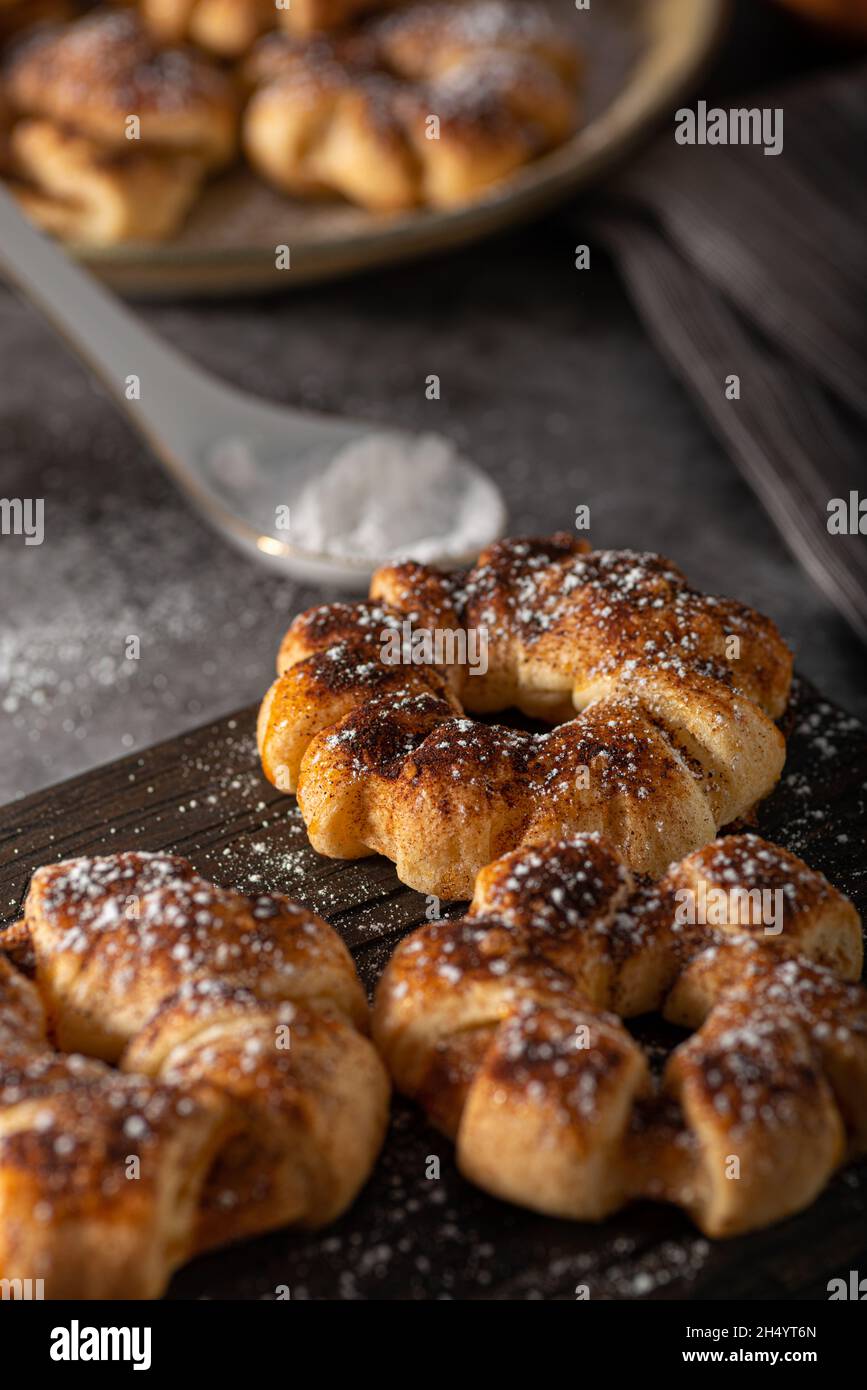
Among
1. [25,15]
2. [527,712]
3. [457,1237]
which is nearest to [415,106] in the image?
[25,15]

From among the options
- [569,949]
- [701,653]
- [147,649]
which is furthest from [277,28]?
[569,949]

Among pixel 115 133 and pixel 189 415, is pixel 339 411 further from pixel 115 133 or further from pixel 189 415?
pixel 115 133

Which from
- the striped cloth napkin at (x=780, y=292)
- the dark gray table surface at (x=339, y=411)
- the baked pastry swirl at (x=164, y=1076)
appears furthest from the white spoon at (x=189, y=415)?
the baked pastry swirl at (x=164, y=1076)

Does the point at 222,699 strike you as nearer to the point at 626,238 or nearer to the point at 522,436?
the point at 522,436

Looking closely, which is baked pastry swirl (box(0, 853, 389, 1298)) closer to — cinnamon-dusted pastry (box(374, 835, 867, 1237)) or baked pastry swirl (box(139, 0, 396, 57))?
cinnamon-dusted pastry (box(374, 835, 867, 1237))

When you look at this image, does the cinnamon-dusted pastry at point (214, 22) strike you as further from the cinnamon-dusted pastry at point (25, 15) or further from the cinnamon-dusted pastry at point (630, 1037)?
the cinnamon-dusted pastry at point (630, 1037)

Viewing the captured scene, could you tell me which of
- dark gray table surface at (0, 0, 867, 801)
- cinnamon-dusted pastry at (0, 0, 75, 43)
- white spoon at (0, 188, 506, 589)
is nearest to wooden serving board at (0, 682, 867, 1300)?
dark gray table surface at (0, 0, 867, 801)
